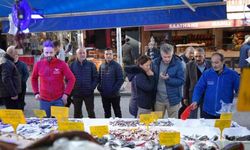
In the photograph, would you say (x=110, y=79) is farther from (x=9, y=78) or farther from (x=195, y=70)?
(x=9, y=78)

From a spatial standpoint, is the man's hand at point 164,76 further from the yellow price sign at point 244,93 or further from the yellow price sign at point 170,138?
the yellow price sign at point 244,93

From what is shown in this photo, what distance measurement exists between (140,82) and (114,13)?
100cm

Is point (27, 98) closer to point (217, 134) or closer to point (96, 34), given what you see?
point (96, 34)

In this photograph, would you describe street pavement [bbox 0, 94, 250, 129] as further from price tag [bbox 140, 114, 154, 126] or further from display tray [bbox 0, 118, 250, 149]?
price tag [bbox 140, 114, 154, 126]

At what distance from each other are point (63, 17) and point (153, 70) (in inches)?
56.5

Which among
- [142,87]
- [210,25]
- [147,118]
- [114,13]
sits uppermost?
[210,25]

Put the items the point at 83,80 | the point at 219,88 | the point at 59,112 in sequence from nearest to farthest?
the point at 59,112 < the point at 219,88 < the point at 83,80

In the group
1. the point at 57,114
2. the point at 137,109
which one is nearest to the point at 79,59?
the point at 137,109

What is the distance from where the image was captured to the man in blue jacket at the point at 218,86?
3627 millimetres

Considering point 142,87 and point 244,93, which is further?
point 142,87

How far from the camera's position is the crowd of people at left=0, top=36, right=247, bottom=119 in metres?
3.68

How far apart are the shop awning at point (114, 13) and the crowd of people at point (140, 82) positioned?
16.3 inches

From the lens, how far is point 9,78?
5508mm

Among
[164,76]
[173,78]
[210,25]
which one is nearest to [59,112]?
[164,76]
